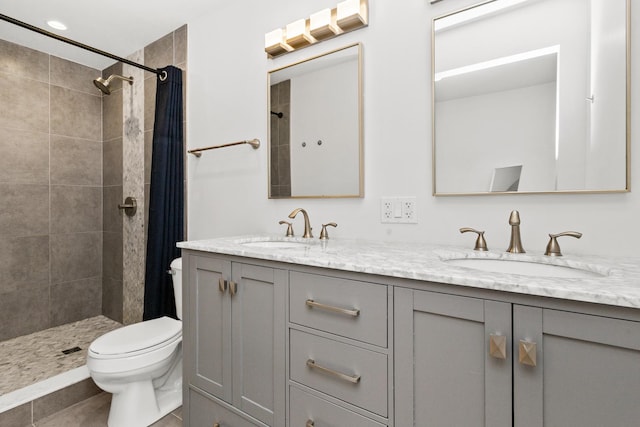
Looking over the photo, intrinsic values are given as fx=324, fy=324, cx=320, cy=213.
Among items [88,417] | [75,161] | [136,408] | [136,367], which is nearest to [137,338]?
[136,367]

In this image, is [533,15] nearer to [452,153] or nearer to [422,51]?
[422,51]

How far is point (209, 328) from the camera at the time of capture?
143 cm

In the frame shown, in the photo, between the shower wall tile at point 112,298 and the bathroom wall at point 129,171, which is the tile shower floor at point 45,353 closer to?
the shower wall tile at point 112,298

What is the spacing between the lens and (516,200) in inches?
49.0

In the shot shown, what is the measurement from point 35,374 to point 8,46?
2.50m

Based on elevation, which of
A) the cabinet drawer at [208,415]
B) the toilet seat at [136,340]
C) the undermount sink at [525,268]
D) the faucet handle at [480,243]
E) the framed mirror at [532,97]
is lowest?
the cabinet drawer at [208,415]

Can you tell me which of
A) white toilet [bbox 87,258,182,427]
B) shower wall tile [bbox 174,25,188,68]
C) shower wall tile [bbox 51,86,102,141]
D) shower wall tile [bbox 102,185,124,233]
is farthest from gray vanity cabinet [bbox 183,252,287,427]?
shower wall tile [bbox 51,86,102,141]

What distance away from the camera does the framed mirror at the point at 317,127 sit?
5.31 feet

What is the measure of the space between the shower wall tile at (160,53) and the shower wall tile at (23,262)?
1770mm

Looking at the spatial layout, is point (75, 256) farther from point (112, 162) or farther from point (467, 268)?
point (467, 268)

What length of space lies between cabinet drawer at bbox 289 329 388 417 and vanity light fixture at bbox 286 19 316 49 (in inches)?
57.7

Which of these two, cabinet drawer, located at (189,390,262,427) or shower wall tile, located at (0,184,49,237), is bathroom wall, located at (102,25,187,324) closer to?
shower wall tile, located at (0,184,49,237)

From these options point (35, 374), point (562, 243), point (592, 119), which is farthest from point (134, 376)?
point (592, 119)

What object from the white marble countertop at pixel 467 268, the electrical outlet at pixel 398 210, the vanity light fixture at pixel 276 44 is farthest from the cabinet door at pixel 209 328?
the vanity light fixture at pixel 276 44
